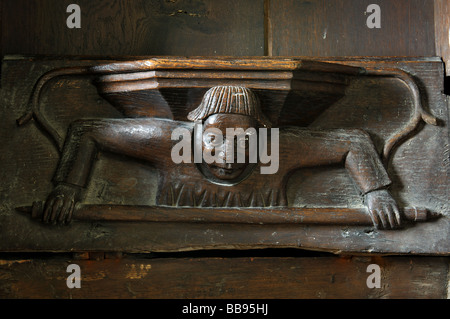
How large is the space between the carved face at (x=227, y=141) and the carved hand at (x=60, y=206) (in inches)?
15.0

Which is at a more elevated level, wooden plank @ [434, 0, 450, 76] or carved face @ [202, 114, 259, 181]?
wooden plank @ [434, 0, 450, 76]

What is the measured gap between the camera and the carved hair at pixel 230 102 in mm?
1256

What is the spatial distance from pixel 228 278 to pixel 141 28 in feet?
2.65

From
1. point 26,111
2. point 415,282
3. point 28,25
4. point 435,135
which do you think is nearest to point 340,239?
point 415,282

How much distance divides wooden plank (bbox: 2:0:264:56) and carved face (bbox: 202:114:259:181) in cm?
33

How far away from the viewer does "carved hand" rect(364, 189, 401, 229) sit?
4.25ft

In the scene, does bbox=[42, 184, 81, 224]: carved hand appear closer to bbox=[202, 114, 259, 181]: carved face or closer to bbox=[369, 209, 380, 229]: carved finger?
bbox=[202, 114, 259, 181]: carved face

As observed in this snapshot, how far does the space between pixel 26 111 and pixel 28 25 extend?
294 mm

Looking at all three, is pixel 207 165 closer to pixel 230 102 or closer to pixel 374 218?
pixel 230 102

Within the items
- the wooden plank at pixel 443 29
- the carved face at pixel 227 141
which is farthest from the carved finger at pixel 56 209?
the wooden plank at pixel 443 29

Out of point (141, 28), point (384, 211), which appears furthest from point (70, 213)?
point (384, 211)

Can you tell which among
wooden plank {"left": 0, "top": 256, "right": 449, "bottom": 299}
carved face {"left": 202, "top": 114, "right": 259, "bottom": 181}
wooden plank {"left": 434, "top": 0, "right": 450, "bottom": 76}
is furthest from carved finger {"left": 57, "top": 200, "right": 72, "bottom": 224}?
wooden plank {"left": 434, "top": 0, "right": 450, "bottom": 76}

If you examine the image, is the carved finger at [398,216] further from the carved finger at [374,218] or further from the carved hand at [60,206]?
the carved hand at [60,206]

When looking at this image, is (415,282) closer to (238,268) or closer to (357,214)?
(357,214)
